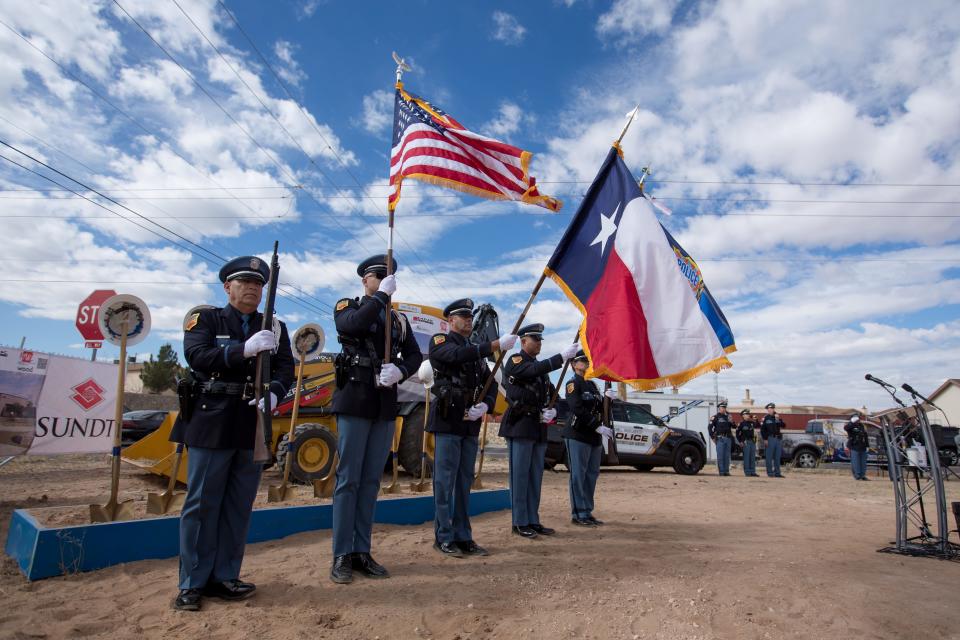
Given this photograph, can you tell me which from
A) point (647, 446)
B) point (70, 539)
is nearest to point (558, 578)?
point (70, 539)

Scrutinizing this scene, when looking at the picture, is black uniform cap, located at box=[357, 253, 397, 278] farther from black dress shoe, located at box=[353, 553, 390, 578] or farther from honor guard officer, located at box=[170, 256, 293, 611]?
black dress shoe, located at box=[353, 553, 390, 578]

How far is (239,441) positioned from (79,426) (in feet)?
27.2

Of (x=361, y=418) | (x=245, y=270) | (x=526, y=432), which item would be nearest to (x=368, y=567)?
(x=361, y=418)

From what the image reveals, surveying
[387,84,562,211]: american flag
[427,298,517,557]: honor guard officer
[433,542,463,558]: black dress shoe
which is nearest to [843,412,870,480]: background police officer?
[387,84,562,211]: american flag

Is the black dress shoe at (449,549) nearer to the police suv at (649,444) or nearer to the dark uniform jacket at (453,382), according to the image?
the dark uniform jacket at (453,382)

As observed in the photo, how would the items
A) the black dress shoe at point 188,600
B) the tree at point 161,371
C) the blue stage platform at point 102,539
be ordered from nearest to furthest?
the black dress shoe at point 188,600 < the blue stage platform at point 102,539 < the tree at point 161,371

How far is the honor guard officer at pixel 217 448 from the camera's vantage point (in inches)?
130

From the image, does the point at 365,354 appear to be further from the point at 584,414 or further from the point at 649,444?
the point at 649,444

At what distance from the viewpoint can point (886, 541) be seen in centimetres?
580

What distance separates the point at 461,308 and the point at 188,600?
286 cm

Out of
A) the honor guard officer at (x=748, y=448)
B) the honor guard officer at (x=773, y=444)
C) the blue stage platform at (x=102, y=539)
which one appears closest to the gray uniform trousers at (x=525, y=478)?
the blue stage platform at (x=102, y=539)

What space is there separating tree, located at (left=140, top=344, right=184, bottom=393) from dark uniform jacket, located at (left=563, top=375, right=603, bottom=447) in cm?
3924

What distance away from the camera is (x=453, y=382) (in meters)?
4.89

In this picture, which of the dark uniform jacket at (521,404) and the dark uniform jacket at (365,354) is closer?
the dark uniform jacket at (365,354)
